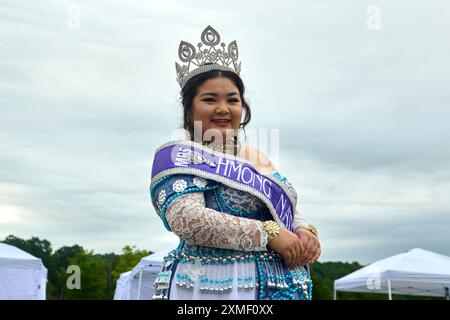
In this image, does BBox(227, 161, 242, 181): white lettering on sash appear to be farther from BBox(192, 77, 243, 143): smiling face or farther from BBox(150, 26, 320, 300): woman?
BBox(192, 77, 243, 143): smiling face

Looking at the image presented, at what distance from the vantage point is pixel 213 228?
191 cm

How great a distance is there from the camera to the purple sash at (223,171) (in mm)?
2098

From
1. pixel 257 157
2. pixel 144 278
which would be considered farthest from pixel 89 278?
pixel 257 157

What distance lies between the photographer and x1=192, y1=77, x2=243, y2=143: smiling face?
89.3 inches

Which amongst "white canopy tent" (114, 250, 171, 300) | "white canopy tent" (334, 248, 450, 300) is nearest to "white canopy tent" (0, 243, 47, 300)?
"white canopy tent" (114, 250, 171, 300)

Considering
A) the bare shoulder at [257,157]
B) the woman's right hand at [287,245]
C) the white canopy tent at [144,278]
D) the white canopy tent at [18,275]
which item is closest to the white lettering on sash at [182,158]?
the bare shoulder at [257,157]

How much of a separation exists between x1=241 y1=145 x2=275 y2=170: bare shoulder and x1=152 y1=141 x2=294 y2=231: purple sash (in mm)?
143

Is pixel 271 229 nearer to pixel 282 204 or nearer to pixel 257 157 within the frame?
pixel 282 204

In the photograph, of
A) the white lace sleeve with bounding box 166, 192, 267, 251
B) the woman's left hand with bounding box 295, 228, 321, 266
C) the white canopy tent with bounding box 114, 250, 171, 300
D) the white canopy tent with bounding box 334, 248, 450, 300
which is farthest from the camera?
the white canopy tent with bounding box 114, 250, 171, 300

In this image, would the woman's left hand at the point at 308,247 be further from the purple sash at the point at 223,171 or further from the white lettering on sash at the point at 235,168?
the white lettering on sash at the point at 235,168

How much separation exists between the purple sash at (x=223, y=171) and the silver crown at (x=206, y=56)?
40cm

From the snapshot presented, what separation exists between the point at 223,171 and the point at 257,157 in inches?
12.0
